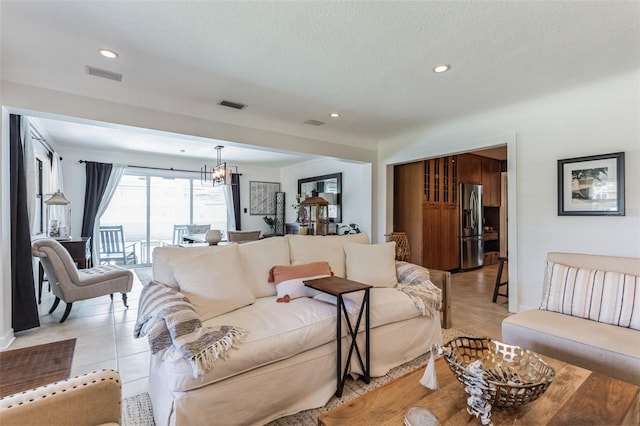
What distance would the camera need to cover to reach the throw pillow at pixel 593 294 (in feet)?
6.75

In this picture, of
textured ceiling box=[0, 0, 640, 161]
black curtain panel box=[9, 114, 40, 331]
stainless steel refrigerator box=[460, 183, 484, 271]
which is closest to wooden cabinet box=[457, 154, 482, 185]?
stainless steel refrigerator box=[460, 183, 484, 271]

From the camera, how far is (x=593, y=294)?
2195mm

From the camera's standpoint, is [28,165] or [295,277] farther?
[28,165]

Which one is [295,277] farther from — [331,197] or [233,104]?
[331,197]

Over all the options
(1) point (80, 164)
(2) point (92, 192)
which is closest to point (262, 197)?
(2) point (92, 192)

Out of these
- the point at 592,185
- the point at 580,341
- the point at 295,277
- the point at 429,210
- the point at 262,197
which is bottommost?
the point at 580,341

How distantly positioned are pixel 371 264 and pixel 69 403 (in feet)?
7.50

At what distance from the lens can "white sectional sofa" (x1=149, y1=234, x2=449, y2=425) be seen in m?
1.56

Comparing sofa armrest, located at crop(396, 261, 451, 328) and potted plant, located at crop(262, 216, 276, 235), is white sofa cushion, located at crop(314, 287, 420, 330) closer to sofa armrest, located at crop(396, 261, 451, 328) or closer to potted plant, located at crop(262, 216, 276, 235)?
sofa armrest, located at crop(396, 261, 451, 328)

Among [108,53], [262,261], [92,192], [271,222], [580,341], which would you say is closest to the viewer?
[580,341]

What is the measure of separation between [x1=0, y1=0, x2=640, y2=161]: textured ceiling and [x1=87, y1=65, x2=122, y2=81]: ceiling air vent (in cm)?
7

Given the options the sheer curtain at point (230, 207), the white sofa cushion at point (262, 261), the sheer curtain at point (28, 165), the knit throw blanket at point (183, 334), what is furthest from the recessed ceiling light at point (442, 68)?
the sheer curtain at point (230, 207)

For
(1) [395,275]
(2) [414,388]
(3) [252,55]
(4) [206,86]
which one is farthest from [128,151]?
(2) [414,388]

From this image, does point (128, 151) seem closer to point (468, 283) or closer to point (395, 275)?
point (395, 275)
